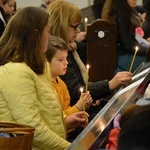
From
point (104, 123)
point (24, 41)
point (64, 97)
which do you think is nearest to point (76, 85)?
point (64, 97)

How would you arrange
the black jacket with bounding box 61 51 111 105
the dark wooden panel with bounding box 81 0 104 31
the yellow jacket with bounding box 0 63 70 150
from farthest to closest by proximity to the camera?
1. the dark wooden panel with bounding box 81 0 104 31
2. the black jacket with bounding box 61 51 111 105
3. the yellow jacket with bounding box 0 63 70 150

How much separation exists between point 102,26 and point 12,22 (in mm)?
3339

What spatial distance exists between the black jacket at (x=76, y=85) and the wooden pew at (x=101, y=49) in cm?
232

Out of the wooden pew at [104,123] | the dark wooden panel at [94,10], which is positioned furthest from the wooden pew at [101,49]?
the wooden pew at [104,123]

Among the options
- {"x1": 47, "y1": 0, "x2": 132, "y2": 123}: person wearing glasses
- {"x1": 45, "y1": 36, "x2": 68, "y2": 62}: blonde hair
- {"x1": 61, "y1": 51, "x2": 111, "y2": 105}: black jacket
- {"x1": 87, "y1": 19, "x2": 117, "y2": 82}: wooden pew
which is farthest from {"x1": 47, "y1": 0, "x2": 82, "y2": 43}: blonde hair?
{"x1": 87, "y1": 19, "x2": 117, "y2": 82}: wooden pew

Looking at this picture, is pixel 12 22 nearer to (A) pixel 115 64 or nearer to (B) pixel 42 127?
(B) pixel 42 127

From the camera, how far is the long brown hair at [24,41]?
2678mm

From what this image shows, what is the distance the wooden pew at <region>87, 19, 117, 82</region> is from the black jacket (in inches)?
91.2

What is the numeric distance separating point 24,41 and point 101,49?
346 cm

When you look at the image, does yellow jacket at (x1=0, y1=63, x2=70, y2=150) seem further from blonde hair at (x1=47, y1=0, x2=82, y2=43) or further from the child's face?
blonde hair at (x1=47, y1=0, x2=82, y2=43)

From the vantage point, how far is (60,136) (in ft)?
9.32

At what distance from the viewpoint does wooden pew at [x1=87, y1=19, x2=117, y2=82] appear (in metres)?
6.00

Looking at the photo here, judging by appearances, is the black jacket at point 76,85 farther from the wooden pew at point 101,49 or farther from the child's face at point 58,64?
the wooden pew at point 101,49

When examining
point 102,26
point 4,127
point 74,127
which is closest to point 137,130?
point 4,127
